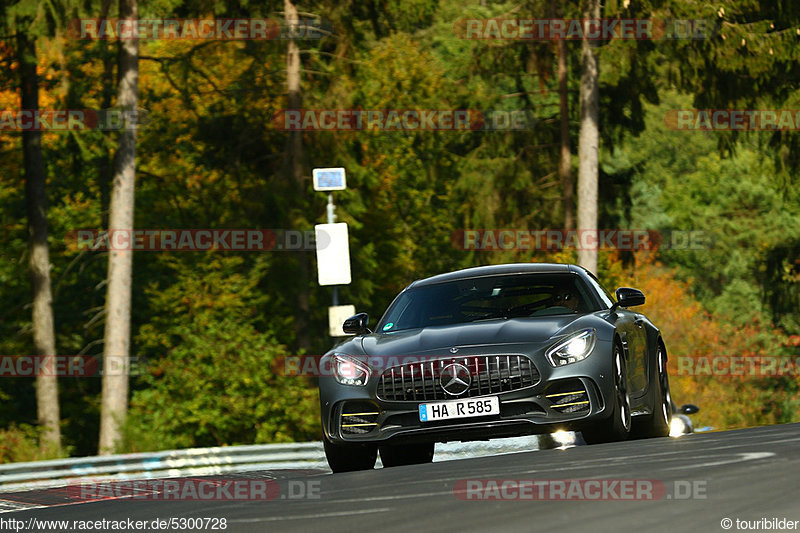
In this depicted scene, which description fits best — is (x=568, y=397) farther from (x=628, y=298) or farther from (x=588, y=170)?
(x=588, y=170)

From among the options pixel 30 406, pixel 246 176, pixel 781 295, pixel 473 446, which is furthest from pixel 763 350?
pixel 473 446

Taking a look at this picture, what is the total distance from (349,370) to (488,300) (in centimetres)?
164

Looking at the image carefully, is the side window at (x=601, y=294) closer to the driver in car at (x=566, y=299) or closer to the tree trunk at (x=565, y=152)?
the driver in car at (x=566, y=299)

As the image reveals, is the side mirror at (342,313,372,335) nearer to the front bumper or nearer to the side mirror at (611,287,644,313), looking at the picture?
the front bumper

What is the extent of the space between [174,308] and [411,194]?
648 inches

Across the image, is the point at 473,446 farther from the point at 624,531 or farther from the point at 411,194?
the point at 411,194

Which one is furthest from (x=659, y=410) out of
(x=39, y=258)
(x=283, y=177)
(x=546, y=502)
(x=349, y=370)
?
(x=283, y=177)

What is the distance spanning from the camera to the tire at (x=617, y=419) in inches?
413

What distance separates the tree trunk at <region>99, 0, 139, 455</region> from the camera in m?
25.8

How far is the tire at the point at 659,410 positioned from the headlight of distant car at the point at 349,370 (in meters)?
2.69

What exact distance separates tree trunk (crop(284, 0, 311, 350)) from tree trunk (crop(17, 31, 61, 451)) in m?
6.96

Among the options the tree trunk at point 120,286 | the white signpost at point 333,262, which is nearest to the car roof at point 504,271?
the white signpost at point 333,262

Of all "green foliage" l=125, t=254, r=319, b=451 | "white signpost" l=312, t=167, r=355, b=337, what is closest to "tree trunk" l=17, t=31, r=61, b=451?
"green foliage" l=125, t=254, r=319, b=451

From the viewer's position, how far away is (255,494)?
907 centimetres
